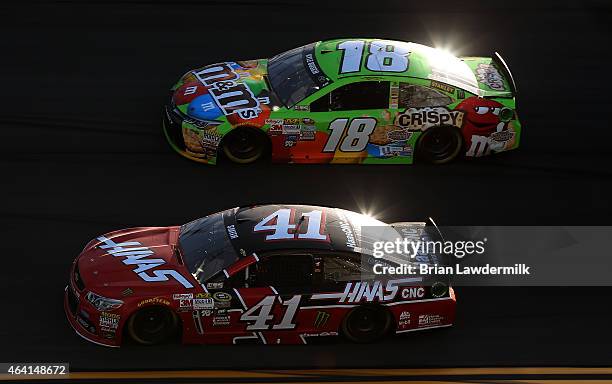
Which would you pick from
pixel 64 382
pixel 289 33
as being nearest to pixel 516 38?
pixel 289 33

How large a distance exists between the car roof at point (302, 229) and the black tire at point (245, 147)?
258 centimetres

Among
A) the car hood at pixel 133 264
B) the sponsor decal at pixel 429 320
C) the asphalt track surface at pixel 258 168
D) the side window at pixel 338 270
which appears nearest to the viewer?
the car hood at pixel 133 264

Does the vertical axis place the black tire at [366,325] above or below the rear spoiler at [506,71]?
below

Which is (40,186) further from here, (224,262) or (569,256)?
(569,256)

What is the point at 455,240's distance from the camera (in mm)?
12359

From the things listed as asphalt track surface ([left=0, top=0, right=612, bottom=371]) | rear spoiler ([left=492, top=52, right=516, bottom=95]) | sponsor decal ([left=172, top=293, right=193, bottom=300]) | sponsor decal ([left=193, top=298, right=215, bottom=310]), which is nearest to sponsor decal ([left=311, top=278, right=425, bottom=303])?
asphalt track surface ([left=0, top=0, right=612, bottom=371])

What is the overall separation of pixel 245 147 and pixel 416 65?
2521 mm

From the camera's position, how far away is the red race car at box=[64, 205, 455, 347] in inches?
408

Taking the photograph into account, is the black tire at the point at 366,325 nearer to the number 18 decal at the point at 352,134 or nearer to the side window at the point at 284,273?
the side window at the point at 284,273

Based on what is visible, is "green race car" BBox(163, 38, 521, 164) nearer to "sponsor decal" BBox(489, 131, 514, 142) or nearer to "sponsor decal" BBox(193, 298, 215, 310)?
"sponsor decal" BBox(489, 131, 514, 142)

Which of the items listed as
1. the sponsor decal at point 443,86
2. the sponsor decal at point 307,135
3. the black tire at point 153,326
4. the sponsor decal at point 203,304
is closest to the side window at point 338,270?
the sponsor decal at point 203,304

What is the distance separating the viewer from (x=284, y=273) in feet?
34.4

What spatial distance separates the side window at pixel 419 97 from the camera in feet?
44.7

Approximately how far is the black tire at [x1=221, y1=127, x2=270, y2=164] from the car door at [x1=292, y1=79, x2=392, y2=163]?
435 mm
